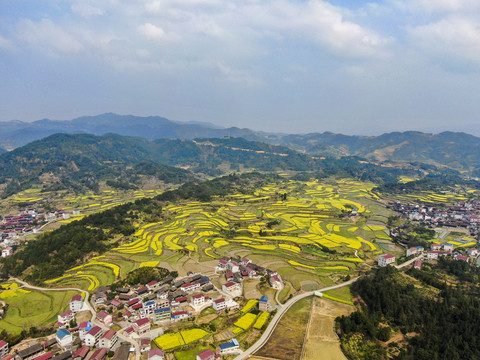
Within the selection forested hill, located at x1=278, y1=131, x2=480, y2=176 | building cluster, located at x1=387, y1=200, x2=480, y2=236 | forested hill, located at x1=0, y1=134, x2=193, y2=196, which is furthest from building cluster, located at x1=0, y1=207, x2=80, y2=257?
forested hill, located at x1=278, y1=131, x2=480, y2=176

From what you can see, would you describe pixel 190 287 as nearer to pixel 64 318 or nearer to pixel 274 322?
pixel 274 322

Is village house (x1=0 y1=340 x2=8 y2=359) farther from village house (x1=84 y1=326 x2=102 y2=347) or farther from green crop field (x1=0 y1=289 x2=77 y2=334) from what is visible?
village house (x1=84 y1=326 x2=102 y2=347)

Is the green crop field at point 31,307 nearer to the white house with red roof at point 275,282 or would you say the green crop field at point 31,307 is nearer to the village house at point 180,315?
the village house at point 180,315

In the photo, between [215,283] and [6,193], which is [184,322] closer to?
[215,283]

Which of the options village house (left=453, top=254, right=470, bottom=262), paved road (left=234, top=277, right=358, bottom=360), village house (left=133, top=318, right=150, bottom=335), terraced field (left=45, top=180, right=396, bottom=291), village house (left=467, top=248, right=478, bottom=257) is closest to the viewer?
paved road (left=234, top=277, right=358, bottom=360)

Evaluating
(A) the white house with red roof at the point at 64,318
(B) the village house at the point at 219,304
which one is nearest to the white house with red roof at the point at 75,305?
(A) the white house with red roof at the point at 64,318
